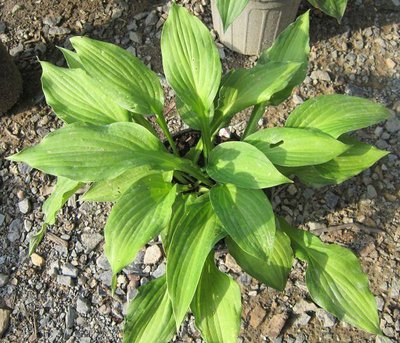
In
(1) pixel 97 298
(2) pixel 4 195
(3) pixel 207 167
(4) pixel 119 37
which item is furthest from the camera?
(4) pixel 119 37

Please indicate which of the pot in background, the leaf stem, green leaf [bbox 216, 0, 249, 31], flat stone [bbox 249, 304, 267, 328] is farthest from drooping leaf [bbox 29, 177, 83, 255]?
the pot in background

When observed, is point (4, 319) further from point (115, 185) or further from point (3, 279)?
point (115, 185)

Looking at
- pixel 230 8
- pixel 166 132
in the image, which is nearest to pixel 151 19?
pixel 230 8

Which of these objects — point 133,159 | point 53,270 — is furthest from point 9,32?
point 133,159

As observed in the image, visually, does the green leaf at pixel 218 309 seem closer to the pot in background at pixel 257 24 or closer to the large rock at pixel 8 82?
the pot in background at pixel 257 24

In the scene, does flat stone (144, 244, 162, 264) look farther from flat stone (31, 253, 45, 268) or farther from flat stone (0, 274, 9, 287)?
flat stone (0, 274, 9, 287)

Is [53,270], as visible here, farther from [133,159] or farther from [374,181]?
[374,181]

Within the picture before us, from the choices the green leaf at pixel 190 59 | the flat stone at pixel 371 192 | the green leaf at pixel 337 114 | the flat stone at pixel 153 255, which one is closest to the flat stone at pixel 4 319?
the flat stone at pixel 153 255
